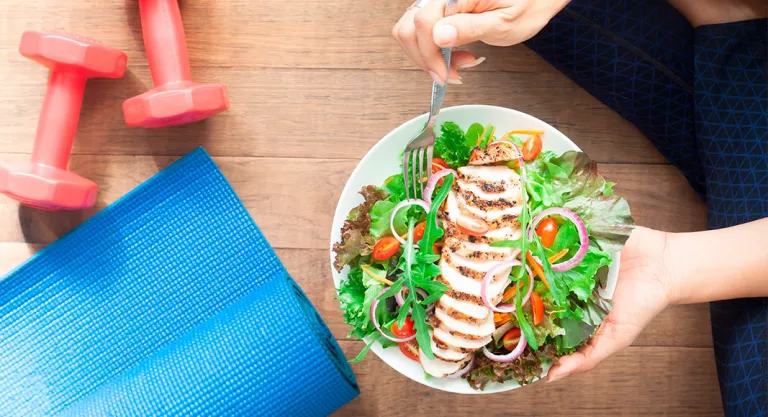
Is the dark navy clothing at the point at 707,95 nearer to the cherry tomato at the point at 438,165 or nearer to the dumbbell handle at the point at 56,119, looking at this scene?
the cherry tomato at the point at 438,165

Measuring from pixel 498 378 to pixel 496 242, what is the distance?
29 cm

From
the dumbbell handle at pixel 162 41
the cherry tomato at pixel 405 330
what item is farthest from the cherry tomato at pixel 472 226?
the dumbbell handle at pixel 162 41

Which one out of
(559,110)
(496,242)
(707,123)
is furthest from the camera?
(559,110)

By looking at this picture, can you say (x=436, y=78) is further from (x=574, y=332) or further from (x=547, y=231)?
(x=574, y=332)

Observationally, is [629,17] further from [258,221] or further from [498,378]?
[258,221]

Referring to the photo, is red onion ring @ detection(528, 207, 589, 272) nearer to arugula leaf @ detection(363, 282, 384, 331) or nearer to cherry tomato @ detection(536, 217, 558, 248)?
cherry tomato @ detection(536, 217, 558, 248)

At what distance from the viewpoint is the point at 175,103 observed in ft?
4.10

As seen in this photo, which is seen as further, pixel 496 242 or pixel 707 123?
pixel 707 123

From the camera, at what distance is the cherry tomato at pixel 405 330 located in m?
1.13

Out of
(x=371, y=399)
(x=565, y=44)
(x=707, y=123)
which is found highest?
(x=565, y=44)

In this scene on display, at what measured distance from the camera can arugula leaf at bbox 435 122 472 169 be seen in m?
1.12

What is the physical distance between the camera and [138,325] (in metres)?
1.41

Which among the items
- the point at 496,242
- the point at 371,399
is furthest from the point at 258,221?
the point at 496,242

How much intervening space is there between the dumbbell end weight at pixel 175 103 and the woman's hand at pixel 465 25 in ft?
1.81
